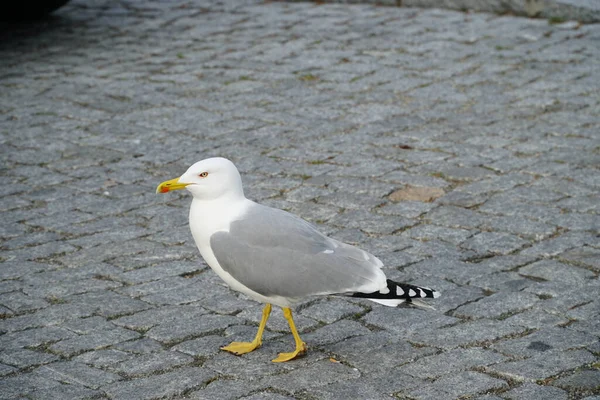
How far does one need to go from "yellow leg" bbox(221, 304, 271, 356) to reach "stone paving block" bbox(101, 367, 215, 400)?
18 centimetres

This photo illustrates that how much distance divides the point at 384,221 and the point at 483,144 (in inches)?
58.7

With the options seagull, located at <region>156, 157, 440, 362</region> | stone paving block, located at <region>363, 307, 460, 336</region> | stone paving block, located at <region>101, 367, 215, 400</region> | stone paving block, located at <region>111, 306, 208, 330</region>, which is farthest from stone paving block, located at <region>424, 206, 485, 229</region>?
stone paving block, located at <region>101, 367, 215, 400</region>

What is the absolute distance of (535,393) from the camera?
11.3 feet

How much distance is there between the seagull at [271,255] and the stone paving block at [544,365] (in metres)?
0.44

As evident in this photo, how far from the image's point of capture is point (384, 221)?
5273mm

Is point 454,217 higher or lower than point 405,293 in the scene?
lower

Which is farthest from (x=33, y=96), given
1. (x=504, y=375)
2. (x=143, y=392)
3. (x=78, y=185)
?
(x=504, y=375)

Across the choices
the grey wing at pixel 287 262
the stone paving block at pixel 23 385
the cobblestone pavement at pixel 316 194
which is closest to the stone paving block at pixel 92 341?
the cobblestone pavement at pixel 316 194

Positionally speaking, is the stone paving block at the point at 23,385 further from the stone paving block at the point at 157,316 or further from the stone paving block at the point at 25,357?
the stone paving block at the point at 157,316

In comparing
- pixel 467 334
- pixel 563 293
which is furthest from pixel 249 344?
pixel 563 293

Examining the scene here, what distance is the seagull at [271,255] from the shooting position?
11.9 feet

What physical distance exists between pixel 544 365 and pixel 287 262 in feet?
3.71

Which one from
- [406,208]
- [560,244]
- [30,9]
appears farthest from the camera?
[30,9]

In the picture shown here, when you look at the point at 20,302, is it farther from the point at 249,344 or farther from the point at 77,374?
the point at 249,344
